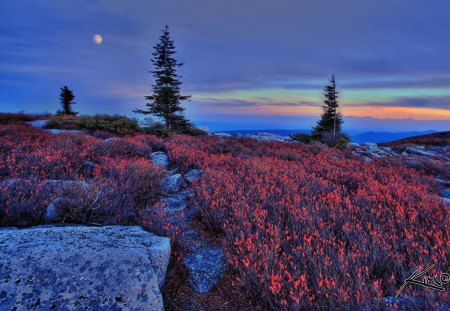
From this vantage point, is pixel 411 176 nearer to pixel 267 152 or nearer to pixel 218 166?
pixel 267 152

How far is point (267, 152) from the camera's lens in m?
11.0

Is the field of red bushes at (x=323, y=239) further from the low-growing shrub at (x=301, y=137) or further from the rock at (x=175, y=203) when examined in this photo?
the low-growing shrub at (x=301, y=137)

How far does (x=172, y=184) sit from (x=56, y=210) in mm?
2642

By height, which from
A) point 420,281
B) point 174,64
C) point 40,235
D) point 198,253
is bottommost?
point 198,253

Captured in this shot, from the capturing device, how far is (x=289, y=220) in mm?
4012

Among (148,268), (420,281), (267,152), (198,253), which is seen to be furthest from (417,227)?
(267,152)

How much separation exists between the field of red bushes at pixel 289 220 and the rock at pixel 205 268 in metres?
0.18

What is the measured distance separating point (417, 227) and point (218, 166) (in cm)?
481

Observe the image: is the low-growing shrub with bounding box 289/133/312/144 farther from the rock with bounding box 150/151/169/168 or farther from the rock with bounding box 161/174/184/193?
the rock with bounding box 161/174/184/193

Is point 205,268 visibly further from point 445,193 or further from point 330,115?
point 330,115

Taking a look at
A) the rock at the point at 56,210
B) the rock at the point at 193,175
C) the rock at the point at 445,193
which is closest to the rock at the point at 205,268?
the rock at the point at 56,210

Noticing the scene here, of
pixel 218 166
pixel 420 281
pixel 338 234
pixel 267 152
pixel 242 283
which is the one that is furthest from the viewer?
pixel 267 152

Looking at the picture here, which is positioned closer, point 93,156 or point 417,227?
point 417,227

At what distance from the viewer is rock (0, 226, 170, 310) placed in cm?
221
